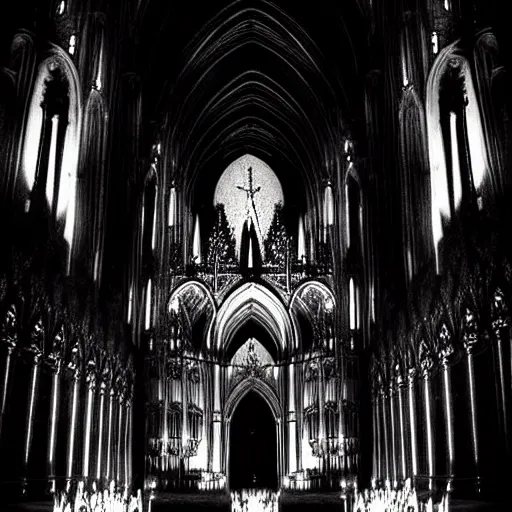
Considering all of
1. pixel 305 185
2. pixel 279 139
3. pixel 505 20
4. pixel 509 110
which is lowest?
pixel 509 110

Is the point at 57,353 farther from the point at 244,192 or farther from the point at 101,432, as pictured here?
the point at 244,192

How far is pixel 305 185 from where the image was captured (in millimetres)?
42656

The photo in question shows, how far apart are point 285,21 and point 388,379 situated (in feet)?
61.5

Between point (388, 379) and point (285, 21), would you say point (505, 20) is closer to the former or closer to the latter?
point (388, 379)

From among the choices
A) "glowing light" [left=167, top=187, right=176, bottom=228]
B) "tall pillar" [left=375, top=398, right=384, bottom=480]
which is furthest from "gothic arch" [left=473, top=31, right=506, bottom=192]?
"glowing light" [left=167, top=187, right=176, bottom=228]

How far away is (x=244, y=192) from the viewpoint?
1786 inches

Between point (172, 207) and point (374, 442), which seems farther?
point (172, 207)

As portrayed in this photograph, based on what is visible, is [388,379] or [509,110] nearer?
[509,110]

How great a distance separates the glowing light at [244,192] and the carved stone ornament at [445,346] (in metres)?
27.7

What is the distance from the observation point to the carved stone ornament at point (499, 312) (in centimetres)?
1289

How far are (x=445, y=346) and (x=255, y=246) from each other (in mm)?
20255

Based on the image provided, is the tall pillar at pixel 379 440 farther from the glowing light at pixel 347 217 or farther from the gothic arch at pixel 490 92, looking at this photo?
the gothic arch at pixel 490 92

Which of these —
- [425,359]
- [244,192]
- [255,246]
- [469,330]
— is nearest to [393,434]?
[425,359]

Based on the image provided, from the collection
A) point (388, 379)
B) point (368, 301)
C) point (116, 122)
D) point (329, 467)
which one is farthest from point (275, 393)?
point (116, 122)
